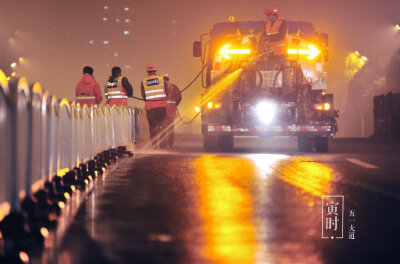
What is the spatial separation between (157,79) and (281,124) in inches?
148

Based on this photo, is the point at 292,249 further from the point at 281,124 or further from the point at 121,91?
the point at 121,91

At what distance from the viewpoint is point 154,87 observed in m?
22.0

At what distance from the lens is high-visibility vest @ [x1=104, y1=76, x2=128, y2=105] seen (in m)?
21.5

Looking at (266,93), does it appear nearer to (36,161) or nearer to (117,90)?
(117,90)

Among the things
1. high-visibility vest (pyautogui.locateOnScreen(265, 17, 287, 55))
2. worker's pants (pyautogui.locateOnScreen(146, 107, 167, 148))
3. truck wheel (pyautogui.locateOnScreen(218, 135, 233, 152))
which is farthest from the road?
worker's pants (pyautogui.locateOnScreen(146, 107, 167, 148))

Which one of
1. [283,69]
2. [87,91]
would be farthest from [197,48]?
[87,91]

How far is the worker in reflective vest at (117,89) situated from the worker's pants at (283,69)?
3769 millimetres

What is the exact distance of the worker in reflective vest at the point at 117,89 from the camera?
21.4 meters

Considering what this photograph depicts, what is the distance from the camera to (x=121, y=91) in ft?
70.4

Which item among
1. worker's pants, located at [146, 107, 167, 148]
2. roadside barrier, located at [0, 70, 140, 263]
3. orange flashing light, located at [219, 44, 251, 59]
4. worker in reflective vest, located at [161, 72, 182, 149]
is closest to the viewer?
roadside barrier, located at [0, 70, 140, 263]

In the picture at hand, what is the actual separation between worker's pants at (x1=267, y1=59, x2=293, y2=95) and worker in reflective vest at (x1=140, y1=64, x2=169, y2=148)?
11.0ft

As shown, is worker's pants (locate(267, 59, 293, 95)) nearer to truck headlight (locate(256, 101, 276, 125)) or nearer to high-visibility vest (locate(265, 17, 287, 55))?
high-visibility vest (locate(265, 17, 287, 55))

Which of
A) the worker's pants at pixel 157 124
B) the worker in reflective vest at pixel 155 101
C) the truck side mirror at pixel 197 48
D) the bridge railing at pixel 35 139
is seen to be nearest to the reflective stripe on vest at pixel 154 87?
the worker in reflective vest at pixel 155 101

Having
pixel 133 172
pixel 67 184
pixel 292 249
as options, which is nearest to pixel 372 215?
pixel 292 249
